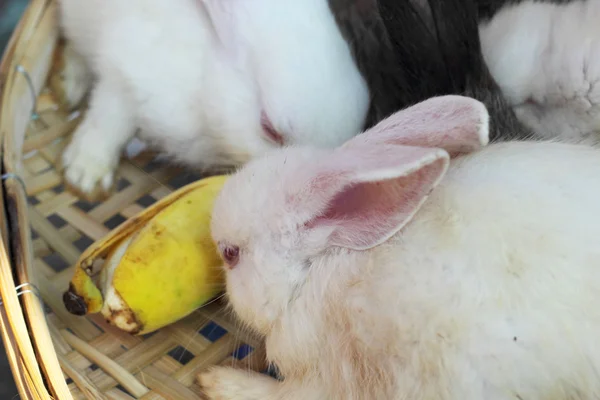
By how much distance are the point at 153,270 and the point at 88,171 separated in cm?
50

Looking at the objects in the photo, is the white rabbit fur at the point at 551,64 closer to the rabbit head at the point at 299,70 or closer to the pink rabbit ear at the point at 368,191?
the rabbit head at the point at 299,70

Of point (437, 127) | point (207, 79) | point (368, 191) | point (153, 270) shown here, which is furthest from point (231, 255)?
point (207, 79)

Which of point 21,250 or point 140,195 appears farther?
point 140,195

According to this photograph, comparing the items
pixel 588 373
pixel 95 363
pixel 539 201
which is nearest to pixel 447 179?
pixel 539 201

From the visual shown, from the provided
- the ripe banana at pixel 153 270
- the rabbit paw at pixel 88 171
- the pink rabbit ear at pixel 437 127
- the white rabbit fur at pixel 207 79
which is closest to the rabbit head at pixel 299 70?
the white rabbit fur at pixel 207 79

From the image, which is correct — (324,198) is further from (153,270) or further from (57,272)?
(57,272)

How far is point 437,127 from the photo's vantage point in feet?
3.11

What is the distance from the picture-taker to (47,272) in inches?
54.2

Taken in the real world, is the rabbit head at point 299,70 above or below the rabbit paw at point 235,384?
above

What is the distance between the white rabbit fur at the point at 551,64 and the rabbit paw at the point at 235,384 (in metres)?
0.73

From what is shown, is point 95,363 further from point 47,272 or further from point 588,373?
point 588,373

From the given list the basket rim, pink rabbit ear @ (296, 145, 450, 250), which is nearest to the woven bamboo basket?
the basket rim

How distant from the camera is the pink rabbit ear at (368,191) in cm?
82

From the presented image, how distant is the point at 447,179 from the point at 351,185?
172 mm
